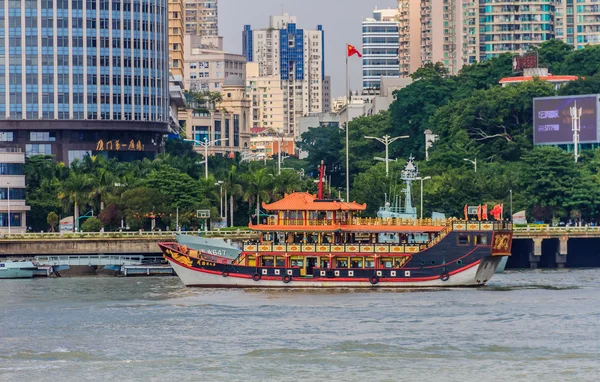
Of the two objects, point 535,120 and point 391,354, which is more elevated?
point 535,120

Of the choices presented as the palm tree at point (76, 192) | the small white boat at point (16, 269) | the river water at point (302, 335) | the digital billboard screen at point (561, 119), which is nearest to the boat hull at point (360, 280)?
the river water at point (302, 335)

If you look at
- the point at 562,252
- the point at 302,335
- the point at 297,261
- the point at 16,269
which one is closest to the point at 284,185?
the point at 562,252

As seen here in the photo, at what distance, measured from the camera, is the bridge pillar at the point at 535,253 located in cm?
14938

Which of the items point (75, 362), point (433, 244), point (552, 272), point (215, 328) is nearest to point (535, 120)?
point (552, 272)

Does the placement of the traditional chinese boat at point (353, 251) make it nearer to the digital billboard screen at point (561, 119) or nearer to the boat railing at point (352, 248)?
the boat railing at point (352, 248)

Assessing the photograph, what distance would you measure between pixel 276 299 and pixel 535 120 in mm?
93391

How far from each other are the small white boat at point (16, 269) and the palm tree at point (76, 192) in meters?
19.7

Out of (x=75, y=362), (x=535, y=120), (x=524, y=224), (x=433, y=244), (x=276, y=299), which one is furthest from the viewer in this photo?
(x=535, y=120)

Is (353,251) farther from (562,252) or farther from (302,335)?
(562,252)

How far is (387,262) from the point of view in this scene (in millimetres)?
116562

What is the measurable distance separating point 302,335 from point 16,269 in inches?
2155

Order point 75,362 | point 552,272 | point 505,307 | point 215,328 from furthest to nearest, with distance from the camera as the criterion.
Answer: point 552,272 < point 505,307 < point 215,328 < point 75,362

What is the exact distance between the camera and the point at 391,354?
81750mm

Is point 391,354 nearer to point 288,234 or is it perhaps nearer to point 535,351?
point 535,351
